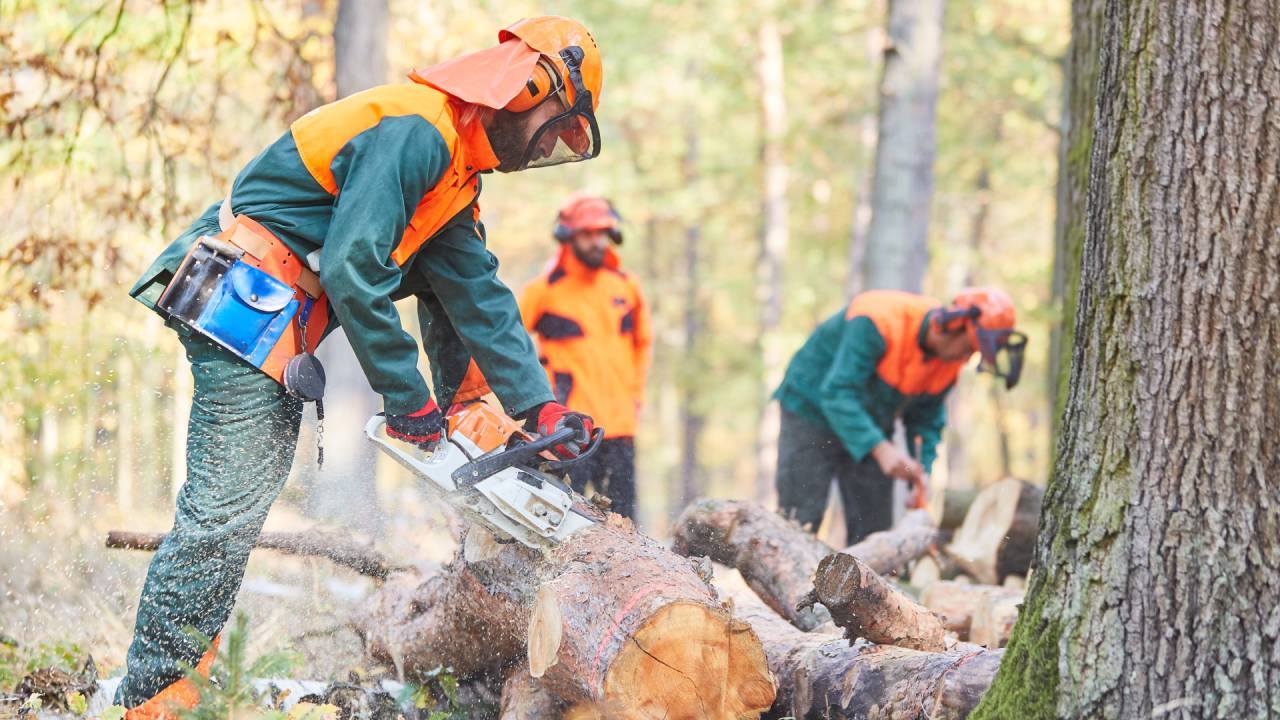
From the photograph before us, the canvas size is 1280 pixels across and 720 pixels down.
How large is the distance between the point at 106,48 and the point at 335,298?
11.8 ft

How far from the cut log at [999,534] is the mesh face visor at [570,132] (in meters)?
3.33

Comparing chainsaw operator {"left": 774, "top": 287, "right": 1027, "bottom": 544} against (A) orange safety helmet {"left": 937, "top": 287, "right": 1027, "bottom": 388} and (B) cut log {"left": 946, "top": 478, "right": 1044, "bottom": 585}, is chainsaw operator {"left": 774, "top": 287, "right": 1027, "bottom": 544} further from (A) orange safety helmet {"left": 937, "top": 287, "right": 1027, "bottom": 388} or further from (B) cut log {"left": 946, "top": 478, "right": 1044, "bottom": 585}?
(B) cut log {"left": 946, "top": 478, "right": 1044, "bottom": 585}

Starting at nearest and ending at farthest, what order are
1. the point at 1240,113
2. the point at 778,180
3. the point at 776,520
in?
the point at 1240,113
the point at 776,520
the point at 778,180

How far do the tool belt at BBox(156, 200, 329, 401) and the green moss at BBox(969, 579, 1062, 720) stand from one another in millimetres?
1900

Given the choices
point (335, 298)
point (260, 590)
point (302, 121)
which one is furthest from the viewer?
point (260, 590)

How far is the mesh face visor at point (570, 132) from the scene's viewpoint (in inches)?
127

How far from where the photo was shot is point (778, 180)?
15844 mm

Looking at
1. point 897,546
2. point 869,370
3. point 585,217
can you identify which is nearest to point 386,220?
point 897,546

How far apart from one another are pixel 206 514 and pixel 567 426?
1026mm

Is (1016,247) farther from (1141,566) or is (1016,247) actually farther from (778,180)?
(1141,566)

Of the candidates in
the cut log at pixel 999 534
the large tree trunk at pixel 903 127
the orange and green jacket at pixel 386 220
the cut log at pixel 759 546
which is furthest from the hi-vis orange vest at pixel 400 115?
the large tree trunk at pixel 903 127

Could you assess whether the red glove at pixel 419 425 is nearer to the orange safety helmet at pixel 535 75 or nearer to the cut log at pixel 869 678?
the orange safety helmet at pixel 535 75

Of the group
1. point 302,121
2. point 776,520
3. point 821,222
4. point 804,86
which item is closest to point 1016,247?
point 821,222

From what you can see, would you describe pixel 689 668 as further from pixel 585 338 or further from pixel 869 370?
pixel 585 338
